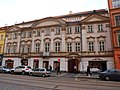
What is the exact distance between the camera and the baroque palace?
27453 mm

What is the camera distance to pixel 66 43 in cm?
3031

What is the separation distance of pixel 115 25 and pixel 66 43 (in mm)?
10959

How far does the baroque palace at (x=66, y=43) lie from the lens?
2745cm

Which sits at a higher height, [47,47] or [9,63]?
[47,47]

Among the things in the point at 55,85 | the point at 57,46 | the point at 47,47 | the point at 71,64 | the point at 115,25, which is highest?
the point at 115,25

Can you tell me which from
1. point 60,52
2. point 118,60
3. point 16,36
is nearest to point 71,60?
point 60,52

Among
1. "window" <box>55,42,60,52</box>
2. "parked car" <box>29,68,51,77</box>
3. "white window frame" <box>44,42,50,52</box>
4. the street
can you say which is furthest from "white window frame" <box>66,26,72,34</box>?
the street

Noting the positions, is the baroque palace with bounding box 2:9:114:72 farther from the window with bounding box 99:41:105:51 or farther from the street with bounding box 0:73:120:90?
the street with bounding box 0:73:120:90

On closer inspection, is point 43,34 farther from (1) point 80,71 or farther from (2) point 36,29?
(1) point 80,71

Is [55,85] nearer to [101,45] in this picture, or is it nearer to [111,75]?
[111,75]

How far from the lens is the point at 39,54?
32.0m

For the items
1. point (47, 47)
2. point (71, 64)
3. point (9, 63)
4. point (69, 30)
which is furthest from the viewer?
point (9, 63)

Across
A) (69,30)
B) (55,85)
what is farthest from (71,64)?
(55,85)

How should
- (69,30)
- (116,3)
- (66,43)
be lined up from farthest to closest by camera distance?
(69,30), (66,43), (116,3)
